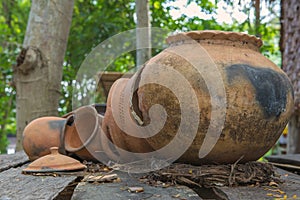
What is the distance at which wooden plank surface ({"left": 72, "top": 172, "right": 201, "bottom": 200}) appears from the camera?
44.1 inches

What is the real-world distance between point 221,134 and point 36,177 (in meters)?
0.73

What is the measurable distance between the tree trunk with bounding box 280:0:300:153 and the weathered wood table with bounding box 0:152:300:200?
5.17 feet

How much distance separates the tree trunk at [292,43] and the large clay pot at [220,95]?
1468 mm

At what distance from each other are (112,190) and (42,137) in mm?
880

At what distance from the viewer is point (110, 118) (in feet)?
5.69

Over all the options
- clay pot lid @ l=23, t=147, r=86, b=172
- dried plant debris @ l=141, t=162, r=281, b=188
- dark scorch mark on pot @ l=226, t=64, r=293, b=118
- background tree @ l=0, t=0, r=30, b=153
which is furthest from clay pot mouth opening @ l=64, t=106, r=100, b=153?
background tree @ l=0, t=0, r=30, b=153

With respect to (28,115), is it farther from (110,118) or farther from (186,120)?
(186,120)

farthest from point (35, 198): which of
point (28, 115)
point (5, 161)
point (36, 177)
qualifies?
point (28, 115)

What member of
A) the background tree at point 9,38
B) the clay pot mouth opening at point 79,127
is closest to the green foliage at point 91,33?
the background tree at point 9,38

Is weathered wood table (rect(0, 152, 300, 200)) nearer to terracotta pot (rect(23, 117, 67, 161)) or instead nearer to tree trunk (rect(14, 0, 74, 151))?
terracotta pot (rect(23, 117, 67, 161))

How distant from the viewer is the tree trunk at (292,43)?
2.86 metres

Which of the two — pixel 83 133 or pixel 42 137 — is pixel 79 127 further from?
pixel 42 137

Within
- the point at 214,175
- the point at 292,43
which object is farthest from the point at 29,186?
the point at 292,43

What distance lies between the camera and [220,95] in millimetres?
1342
